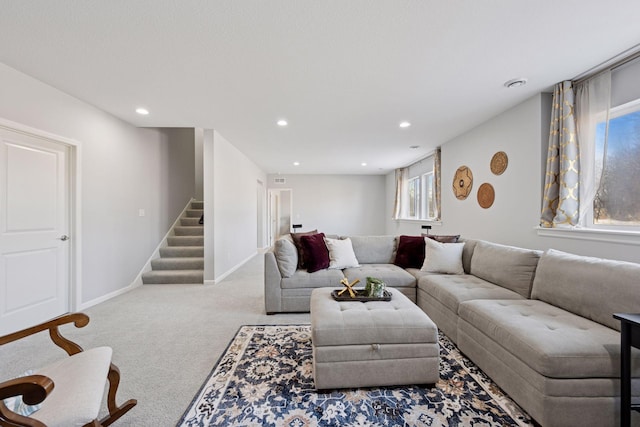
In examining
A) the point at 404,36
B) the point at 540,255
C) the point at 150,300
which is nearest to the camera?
the point at 404,36

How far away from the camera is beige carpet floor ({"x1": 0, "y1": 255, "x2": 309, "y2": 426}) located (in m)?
1.73

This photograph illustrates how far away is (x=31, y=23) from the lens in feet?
6.14

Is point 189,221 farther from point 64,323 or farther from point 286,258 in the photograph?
point 64,323

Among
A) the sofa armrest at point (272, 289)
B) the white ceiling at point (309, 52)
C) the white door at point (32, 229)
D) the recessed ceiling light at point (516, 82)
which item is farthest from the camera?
the sofa armrest at point (272, 289)

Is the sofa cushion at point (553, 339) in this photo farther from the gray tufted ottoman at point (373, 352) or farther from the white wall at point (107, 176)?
the white wall at point (107, 176)

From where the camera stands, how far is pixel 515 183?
3.36m

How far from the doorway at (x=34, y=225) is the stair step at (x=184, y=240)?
1.97 metres

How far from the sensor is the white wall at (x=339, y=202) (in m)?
9.00

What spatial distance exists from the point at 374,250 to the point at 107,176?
374cm

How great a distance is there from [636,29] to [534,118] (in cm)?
117

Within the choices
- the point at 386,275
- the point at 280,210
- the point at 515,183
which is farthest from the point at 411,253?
the point at 280,210

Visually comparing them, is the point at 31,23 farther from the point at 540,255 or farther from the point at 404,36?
the point at 540,255

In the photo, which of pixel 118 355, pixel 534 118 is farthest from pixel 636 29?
pixel 118 355

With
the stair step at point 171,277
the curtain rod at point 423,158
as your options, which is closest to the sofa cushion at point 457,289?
the curtain rod at point 423,158
